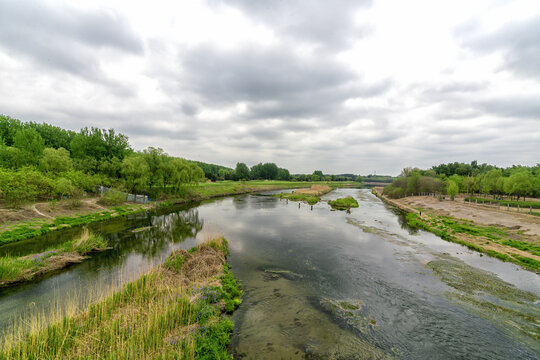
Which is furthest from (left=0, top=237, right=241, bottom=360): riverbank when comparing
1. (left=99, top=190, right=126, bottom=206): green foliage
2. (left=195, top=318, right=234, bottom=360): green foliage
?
(left=99, top=190, right=126, bottom=206): green foliage

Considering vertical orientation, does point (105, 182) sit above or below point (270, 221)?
above

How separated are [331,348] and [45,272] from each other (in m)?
20.6

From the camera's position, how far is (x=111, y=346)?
662 centimetres

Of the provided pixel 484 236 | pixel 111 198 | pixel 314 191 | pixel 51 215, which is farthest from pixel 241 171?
pixel 484 236

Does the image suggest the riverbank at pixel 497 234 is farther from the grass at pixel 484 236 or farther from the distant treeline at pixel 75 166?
the distant treeline at pixel 75 166

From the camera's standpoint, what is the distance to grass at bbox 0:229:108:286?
1282cm

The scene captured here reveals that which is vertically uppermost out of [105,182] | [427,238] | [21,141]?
[21,141]

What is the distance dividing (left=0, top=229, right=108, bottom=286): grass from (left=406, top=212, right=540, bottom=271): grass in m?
41.1

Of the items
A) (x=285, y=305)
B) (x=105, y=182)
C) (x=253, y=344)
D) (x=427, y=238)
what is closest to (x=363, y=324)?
(x=285, y=305)

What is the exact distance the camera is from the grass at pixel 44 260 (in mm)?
12820

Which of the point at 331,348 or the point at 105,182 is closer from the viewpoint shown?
the point at 331,348

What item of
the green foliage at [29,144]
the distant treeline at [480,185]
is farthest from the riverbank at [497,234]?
the green foliage at [29,144]

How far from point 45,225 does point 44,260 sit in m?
12.9

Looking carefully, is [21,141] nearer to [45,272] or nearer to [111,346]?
[45,272]
